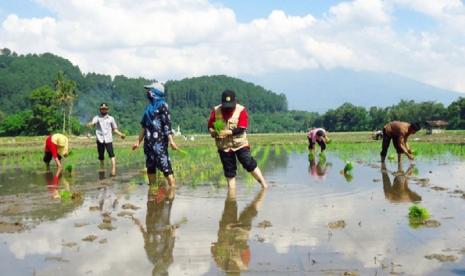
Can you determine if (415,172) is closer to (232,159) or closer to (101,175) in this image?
(232,159)

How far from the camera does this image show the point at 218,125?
23.3 ft

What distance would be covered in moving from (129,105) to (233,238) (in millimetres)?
146410

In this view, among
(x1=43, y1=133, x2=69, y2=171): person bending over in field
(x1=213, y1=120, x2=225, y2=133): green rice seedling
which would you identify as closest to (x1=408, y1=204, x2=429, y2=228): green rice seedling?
(x1=213, y1=120, x2=225, y2=133): green rice seedling

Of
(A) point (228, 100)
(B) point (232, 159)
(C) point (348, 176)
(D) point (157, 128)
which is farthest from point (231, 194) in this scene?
(C) point (348, 176)

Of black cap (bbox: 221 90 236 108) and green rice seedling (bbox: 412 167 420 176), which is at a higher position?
black cap (bbox: 221 90 236 108)

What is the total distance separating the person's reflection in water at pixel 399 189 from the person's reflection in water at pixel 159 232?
2.86 meters

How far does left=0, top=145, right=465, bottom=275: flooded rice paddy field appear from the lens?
3.79 meters

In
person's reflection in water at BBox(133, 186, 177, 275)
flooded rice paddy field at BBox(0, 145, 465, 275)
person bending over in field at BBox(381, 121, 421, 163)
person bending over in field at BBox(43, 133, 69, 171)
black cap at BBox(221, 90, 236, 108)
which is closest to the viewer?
flooded rice paddy field at BBox(0, 145, 465, 275)

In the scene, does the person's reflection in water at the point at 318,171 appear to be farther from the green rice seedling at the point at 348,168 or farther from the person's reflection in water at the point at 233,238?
the person's reflection in water at the point at 233,238

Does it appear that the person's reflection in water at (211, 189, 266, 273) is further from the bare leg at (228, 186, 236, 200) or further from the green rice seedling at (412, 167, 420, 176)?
the green rice seedling at (412, 167, 420, 176)

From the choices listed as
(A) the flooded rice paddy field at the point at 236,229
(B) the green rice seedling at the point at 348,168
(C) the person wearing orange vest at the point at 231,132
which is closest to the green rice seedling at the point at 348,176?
(B) the green rice seedling at the point at 348,168

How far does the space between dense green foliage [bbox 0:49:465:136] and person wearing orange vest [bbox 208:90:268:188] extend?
66015mm

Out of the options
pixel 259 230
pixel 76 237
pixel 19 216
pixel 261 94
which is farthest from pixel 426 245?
pixel 261 94

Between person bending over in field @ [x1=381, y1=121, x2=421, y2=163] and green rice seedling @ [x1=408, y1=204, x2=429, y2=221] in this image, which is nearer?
green rice seedling @ [x1=408, y1=204, x2=429, y2=221]
